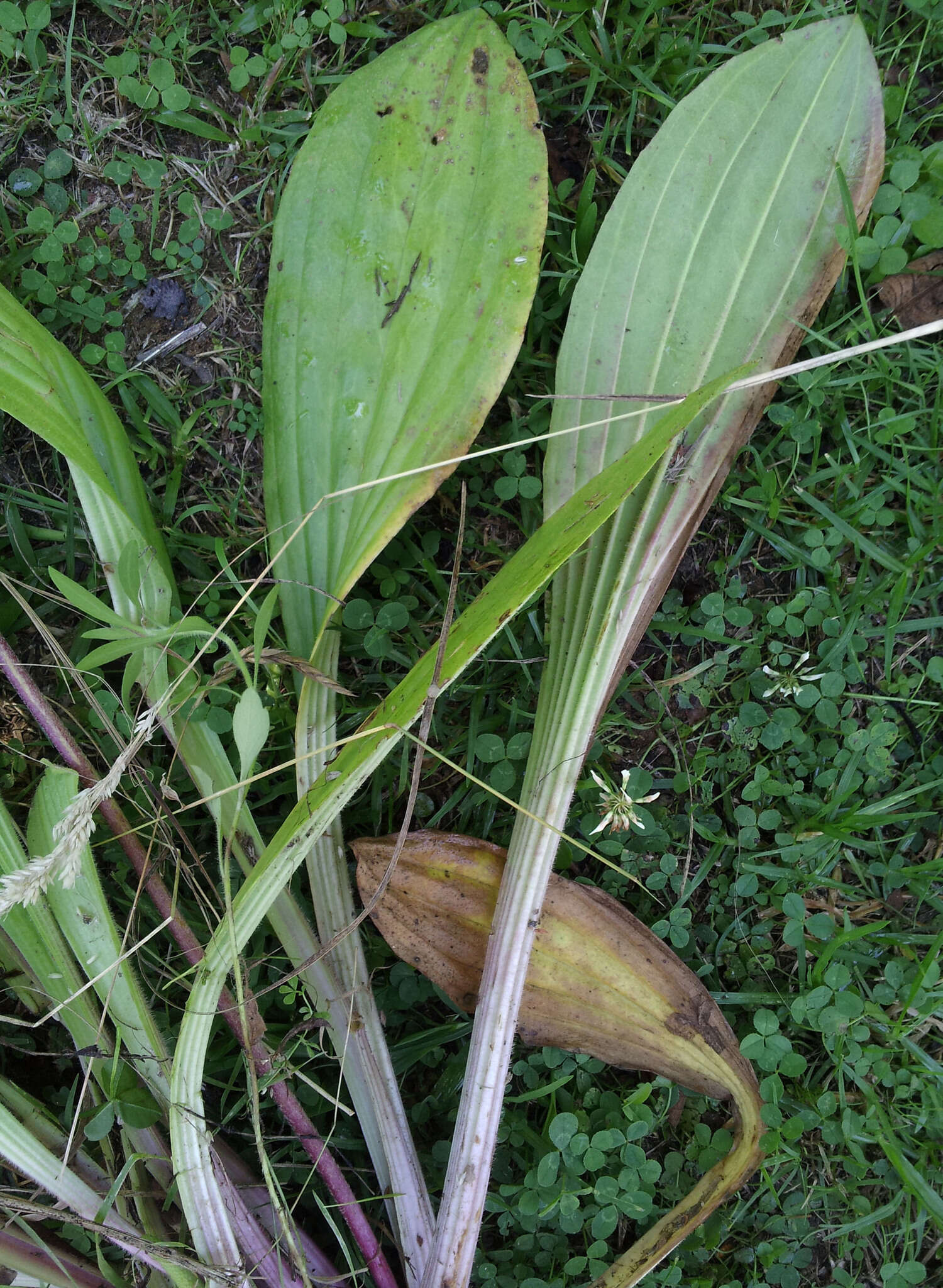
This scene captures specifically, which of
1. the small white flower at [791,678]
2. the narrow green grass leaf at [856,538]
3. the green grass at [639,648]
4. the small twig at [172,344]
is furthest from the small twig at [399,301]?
the small white flower at [791,678]

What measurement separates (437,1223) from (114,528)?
46.5 inches

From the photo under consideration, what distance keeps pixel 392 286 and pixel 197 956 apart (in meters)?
1.11

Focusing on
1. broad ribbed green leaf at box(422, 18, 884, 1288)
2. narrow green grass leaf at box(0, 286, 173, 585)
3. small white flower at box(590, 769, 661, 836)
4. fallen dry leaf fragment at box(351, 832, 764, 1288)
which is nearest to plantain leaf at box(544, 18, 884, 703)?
broad ribbed green leaf at box(422, 18, 884, 1288)

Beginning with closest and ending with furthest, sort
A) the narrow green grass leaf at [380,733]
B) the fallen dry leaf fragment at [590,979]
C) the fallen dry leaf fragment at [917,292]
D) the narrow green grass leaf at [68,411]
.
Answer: the narrow green grass leaf at [380,733] < the narrow green grass leaf at [68,411] < the fallen dry leaf fragment at [590,979] < the fallen dry leaf fragment at [917,292]

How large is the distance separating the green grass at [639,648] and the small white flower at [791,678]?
0.04ft

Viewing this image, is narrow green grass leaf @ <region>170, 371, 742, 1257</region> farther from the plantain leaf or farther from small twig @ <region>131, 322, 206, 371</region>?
small twig @ <region>131, 322, 206, 371</region>

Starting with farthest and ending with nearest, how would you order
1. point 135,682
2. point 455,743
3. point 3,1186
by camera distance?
point 455,743
point 135,682
point 3,1186

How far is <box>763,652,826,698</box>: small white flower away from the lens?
5.14 ft

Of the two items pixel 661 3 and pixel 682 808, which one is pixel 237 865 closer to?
pixel 682 808

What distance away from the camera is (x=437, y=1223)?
1375mm

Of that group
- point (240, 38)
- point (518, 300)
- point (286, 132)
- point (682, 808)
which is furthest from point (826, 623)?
point (240, 38)

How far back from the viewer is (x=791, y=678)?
5.14ft

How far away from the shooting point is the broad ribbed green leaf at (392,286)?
1.44 meters

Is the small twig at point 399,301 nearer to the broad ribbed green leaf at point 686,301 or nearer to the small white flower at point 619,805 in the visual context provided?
the broad ribbed green leaf at point 686,301
